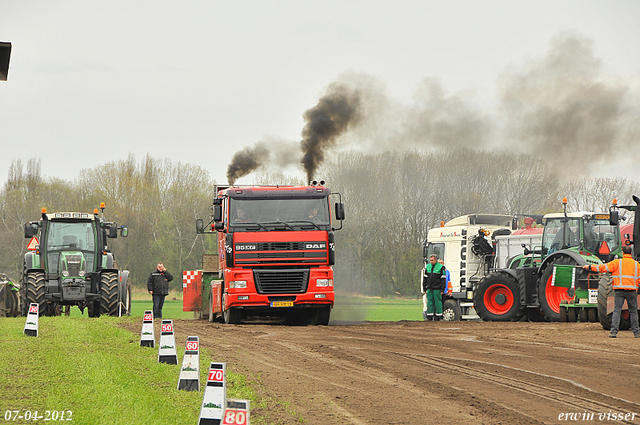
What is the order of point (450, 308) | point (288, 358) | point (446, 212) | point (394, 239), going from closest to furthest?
point (288, 358) < point (450, 308) < point (446, 212) < point (394, 239)

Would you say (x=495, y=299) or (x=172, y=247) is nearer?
(x=495, y=299)

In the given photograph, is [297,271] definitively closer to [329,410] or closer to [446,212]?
[329,410]

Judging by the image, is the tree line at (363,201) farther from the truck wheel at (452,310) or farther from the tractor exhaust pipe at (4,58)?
the tractor exhaust pipe at (4,58)

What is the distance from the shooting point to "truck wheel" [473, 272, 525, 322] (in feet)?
71.3

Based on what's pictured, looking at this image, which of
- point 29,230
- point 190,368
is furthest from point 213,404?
point 29,230

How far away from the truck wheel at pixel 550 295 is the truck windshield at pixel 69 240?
12531 mm

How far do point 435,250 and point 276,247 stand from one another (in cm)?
1098

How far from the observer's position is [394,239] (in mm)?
56000

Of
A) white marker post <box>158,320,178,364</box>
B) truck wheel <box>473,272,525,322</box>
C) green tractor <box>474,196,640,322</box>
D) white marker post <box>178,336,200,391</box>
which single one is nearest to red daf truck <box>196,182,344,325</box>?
truck wheel <box>473,272,525,322</box>

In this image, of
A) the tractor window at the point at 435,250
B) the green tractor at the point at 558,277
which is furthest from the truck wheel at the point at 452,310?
the green tractor at the point at 558,277

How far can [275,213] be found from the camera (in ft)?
61.5

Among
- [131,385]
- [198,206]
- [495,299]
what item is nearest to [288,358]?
[131,385]

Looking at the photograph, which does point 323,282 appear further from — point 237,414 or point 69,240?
point 237,414

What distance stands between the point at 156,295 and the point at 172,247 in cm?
4189
